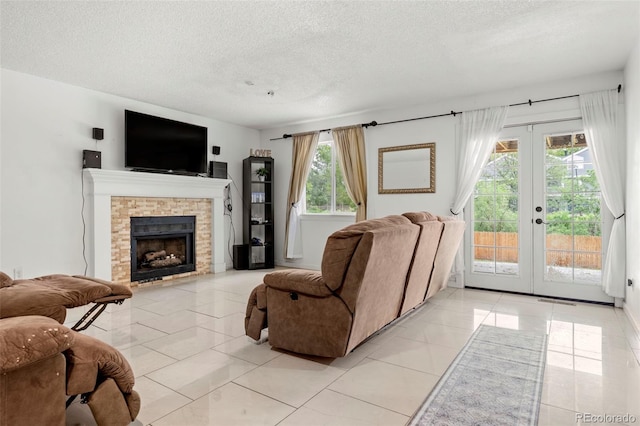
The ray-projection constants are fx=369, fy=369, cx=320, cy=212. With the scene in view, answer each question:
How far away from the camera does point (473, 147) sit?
4.94 meters

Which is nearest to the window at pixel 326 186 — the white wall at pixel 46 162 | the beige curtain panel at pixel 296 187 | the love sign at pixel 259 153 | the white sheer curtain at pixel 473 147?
the beige curtain panel at pixel 296 187

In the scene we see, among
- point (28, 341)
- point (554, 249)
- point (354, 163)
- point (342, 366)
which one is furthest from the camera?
point (354, 163)

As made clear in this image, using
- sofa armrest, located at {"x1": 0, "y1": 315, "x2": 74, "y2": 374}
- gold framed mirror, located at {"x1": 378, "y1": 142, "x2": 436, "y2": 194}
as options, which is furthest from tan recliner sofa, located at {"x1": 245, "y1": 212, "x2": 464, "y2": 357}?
gold framed mirror, located at {"x1": 378, "y1": 142, "x2": 436, "y2": 194}

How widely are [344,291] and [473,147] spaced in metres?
3.44

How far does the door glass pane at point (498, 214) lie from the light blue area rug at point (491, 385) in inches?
73.9

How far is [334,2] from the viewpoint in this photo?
2.78 metres

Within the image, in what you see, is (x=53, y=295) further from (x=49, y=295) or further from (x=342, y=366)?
(x=342, y=366)

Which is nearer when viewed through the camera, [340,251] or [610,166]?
[340,251]

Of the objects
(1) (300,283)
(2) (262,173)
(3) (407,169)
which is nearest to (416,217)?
(1) (300,283)

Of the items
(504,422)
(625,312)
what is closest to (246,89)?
(504,422)

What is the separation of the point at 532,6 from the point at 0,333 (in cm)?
375

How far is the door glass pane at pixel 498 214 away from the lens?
480 centimetres

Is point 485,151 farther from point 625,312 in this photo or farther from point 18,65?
point 18,65

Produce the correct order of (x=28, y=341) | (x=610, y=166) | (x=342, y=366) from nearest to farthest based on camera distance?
(x=28, y=341)
(x=342, y=366)
(x=610, y=166)
